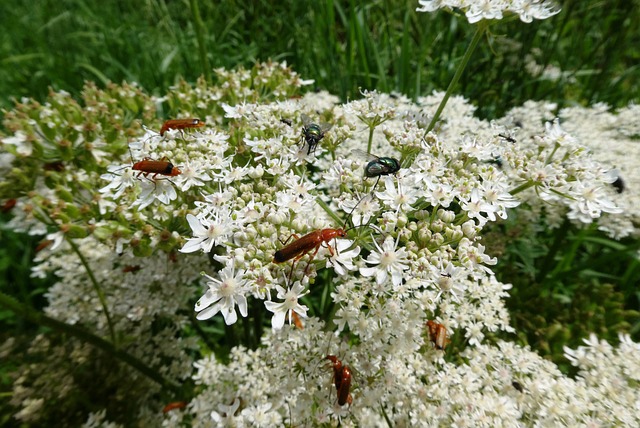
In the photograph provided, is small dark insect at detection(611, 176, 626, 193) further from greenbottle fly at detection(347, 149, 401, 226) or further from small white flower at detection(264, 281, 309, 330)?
small white flower at detection(264, 281, 309, 330)

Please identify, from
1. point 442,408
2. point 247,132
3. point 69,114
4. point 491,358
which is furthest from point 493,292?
point 69,114

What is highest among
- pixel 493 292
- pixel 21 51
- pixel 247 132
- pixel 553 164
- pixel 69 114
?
pixel 21 51

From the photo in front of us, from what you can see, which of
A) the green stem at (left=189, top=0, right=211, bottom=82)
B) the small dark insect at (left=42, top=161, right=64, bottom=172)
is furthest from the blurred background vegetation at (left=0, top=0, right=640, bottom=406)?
the small dark insect at (left=42, top=161, right=64, bottom=172)

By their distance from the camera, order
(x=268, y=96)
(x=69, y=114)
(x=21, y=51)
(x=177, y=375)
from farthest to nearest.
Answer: (x=21, y=51), (x=268, y=96), (x=177, y=375), (x=69, y=114)

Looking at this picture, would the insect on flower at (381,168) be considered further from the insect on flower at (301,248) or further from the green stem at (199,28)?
the green stem at (199,28)

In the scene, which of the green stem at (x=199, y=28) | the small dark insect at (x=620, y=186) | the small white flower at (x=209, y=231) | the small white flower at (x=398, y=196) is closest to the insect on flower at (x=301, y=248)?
the small white flower at (x=209, y=231)

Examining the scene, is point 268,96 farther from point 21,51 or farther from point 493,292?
point 21,51
